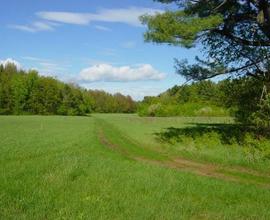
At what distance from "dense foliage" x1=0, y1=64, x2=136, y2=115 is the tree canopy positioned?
99.6 metres

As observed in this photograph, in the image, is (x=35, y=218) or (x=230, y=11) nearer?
(x=35, y=218)

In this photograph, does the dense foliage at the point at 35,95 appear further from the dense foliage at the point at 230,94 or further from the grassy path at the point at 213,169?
the grassy path at the point at 213,169

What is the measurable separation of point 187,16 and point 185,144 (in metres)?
8.03

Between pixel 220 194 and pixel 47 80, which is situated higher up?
pixel 47 80

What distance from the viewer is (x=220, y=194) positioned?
1221cm

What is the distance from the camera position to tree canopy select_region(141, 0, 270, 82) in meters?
24.8

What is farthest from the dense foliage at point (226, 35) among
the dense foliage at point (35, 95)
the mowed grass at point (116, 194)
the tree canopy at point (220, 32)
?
the dense foliage at point (35, 95)

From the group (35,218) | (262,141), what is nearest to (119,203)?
(35,218)

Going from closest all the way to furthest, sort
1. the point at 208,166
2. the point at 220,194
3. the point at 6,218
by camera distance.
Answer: the point at 6,218, the point at 220,194, the point at 208,166

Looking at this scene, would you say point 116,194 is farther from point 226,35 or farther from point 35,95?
point 35,95

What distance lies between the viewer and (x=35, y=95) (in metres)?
124

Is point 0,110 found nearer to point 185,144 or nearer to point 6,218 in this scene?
point 185,144

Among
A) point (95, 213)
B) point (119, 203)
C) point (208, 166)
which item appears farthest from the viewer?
point (208, 166)

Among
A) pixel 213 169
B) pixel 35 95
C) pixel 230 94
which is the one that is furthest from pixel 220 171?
pixel 35 95
